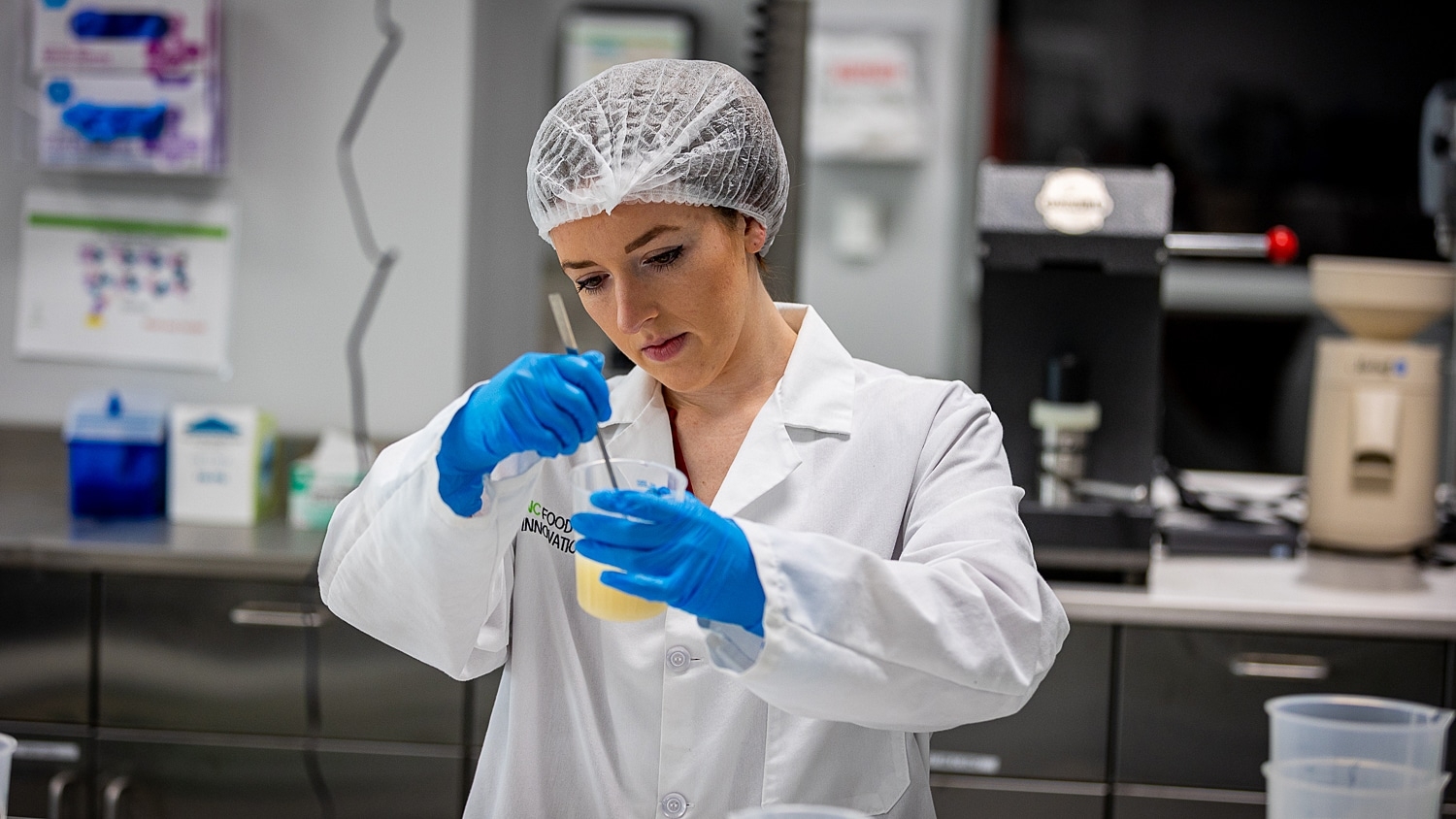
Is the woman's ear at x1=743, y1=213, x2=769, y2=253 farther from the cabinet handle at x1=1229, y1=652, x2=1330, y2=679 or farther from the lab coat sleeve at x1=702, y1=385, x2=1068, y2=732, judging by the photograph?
the cabinet handle at x1=1229, y1=652, x2=1330, y2=679

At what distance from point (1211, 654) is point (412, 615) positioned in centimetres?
151

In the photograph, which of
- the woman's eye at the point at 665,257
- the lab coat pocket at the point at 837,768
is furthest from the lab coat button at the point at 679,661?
the woman's eye at the point at 665,257

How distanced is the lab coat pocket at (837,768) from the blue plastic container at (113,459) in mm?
1785

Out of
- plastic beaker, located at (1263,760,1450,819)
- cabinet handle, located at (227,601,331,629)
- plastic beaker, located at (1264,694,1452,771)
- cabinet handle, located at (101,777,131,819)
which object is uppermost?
plastic beaker, located at (1264,694,1452,771)

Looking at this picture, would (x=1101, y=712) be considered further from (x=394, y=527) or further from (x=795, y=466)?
(x=394, y=527)

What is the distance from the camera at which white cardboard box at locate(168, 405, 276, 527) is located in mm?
2615

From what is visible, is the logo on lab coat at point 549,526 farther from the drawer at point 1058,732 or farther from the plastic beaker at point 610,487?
the drawer at point 1058,732

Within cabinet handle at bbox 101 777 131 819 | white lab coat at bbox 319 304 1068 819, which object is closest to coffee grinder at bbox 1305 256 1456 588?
white lab coat at bbox 319 304 1068 819

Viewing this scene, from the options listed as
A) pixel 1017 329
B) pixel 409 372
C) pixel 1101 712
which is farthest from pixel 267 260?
pixel 1101 712

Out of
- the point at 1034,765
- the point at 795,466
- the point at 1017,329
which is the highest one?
the point at 1017,329

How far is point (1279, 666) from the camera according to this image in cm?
224

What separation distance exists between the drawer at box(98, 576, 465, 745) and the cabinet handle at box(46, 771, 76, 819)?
4.5 inches

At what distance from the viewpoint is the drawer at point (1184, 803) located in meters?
2.24

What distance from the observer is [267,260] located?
276cm
